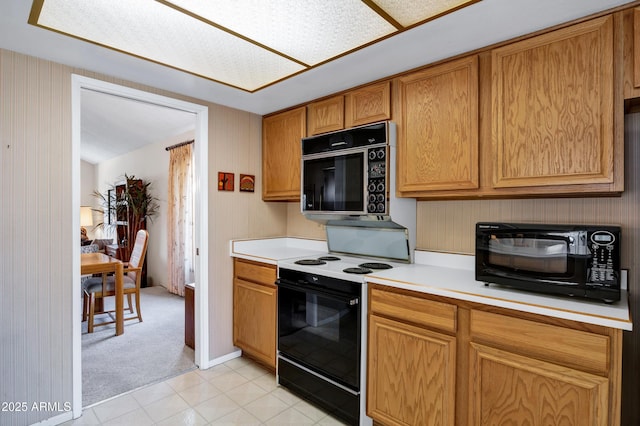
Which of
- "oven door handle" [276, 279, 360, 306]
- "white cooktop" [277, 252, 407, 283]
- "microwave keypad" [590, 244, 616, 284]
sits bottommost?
"oven door handle" [276, 279, 360, 306]

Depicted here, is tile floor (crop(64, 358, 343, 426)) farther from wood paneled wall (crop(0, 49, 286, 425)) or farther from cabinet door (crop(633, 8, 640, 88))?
cabinet door (crop(633, 8, 640, 88))

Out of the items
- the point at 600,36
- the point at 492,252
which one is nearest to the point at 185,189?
the point at 492,252

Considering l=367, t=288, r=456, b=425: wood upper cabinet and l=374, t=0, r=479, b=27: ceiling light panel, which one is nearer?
l=374, t=0, r=479, b=27: ceiling light panel

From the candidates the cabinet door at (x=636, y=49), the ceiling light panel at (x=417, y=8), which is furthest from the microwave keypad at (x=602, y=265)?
the ceiling light panel at (x=417, y=8)

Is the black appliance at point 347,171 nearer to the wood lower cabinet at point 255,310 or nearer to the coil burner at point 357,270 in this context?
the coil burner at point 357,270

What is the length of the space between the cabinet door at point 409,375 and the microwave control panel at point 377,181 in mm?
706

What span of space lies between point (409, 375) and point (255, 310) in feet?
4.59

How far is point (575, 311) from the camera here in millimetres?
1271

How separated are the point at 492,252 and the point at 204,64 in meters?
2.06

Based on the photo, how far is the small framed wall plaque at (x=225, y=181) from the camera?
9.49 ft

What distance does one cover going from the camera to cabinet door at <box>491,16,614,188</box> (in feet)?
4.77

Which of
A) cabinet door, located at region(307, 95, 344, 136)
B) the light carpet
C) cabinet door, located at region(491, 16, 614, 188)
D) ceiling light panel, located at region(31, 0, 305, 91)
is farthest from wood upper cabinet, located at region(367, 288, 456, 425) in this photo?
the light carpet

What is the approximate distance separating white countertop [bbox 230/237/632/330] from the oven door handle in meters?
0.16

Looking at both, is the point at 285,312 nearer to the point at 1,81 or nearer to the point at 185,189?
the point at 1,81
